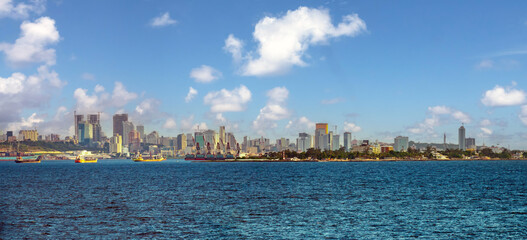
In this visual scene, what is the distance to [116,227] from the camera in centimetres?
4875

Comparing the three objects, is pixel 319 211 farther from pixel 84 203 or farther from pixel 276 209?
pixel 84 203

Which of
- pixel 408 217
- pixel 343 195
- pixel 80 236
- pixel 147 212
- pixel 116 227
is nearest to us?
pixel 80 236

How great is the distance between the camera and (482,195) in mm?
83688

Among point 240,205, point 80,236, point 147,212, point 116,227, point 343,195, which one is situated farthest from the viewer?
point 343,195

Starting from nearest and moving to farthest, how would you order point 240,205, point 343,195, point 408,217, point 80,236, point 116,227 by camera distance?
point 80,236
point 116,227
point 408,217
point 240,205
point 343,195

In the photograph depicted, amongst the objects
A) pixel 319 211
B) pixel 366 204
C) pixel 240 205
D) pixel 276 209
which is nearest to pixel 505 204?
pixel 366 204

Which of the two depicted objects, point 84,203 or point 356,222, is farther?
point 84,203

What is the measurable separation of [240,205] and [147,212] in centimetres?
1399

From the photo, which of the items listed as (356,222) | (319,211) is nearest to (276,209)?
(319,211)

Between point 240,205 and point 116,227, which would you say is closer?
point 116,227

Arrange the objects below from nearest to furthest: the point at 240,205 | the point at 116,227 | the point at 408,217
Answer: the point at 116,227, the point at 408,217, the point at 240,205

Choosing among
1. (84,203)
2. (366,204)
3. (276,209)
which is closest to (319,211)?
(276,209)

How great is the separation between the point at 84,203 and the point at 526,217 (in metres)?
61.4

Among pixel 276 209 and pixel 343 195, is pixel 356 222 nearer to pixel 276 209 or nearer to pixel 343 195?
pixel 276 209
